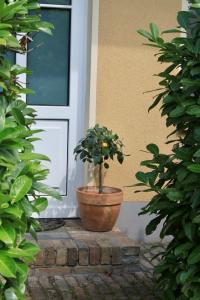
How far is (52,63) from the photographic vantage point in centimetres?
571

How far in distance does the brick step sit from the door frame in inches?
27.1

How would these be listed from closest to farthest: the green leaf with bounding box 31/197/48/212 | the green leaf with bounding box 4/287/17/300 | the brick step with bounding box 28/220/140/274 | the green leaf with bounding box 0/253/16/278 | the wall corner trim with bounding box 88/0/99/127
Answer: the green leaf with bounding box 0/253/16/278, the green leaf with bounding box 4/287/17/300, the green leaf with bounding box 31/197/48/212, the brick step with bounding box 28/220/140/274, the wall corner trim with bounding box 88/0/99/127

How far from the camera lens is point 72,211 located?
228 inches

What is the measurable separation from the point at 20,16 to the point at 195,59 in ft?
3.57

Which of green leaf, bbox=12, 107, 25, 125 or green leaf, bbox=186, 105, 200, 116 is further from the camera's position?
green leaf, bbox=186, 105, 200, 116

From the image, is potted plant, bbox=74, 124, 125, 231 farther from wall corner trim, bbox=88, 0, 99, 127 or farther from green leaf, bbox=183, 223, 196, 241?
green leaf, bbox=183, 223, 196, 241

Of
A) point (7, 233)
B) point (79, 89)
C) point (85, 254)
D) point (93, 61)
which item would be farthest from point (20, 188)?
point (79, 89)

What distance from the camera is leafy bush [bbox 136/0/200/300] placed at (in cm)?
328

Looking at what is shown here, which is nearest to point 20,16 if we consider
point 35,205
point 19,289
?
point 35,205

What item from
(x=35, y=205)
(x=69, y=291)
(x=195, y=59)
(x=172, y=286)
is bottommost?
(x=69, y=291)

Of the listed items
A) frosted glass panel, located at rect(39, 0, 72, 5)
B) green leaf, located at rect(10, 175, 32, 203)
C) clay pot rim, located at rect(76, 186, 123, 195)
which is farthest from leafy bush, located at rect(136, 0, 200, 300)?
frosted glass panel, located at rect(39, 0, 72, 5)

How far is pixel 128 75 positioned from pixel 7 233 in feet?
11.1

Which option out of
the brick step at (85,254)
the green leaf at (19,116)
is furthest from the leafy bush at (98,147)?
the green leaf at (19,116)

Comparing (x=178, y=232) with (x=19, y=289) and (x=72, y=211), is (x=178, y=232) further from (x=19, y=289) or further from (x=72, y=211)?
(x=72, y=211)
